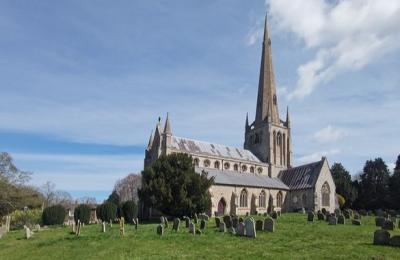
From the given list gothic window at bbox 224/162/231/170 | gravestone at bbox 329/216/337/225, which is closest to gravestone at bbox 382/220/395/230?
gravestone at bbox 329/216/337/225

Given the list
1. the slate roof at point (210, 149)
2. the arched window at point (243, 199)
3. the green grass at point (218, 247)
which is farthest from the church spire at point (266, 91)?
the green grass at point (218, 247)

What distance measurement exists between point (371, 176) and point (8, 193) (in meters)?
50.8

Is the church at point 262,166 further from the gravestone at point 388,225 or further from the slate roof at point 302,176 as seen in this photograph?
the gravestone at point 388,225

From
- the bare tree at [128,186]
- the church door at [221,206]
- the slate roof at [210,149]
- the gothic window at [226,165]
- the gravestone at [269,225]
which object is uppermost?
the slate roof at [210,149]

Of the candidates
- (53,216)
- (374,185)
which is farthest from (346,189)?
(53,216)

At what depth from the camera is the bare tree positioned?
73.9 metres

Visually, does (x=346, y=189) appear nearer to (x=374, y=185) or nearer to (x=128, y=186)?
(x=374, y=185)

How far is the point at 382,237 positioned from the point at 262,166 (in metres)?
40.4

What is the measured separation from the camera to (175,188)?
37.0 metres

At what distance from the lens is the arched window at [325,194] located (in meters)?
50.0

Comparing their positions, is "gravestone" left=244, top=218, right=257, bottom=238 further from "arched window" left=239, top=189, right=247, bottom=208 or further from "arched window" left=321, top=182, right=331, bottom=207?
"arched window" left=321, top=182, right=331, bottom=207

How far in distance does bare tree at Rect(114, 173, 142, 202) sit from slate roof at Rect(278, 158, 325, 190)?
29.3 m

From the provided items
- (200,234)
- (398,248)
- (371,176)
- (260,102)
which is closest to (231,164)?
(260,102)

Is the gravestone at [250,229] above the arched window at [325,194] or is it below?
below
